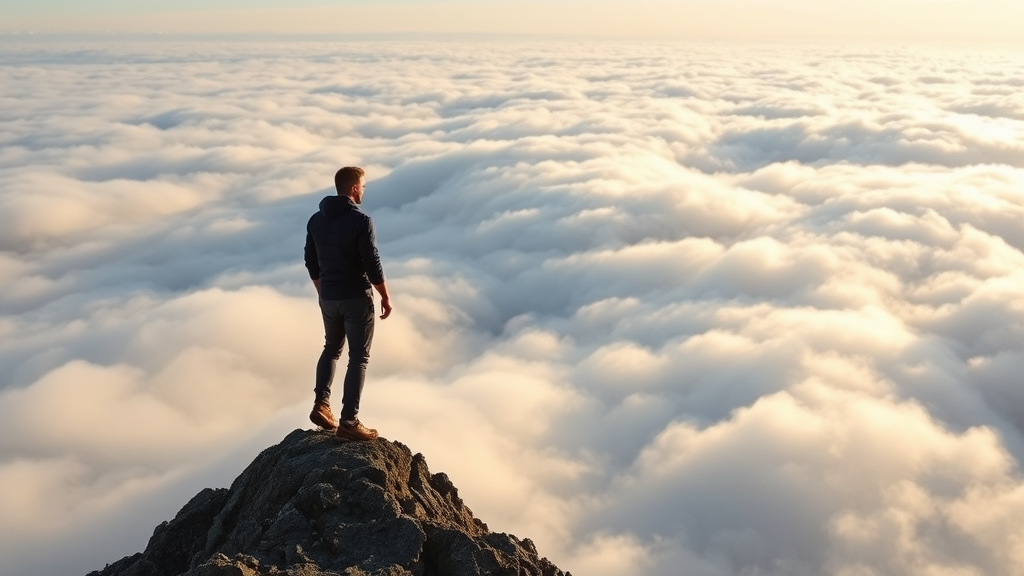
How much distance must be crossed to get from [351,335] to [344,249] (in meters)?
1.05

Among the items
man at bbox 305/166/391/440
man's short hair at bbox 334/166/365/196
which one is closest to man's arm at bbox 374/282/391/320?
man at bbox 305/166/391/440

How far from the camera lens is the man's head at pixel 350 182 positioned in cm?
799

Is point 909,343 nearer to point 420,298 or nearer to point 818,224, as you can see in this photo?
point 818,224

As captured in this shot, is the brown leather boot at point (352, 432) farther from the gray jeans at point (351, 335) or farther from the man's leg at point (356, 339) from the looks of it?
the man's leg at point (356, 339)

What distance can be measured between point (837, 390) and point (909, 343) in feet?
60.4

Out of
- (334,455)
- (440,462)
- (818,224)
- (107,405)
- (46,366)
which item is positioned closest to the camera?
(334,455)

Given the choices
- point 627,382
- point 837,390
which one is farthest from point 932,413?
point 627,382

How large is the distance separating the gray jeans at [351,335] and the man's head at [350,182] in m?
1.18

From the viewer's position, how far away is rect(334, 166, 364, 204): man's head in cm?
799

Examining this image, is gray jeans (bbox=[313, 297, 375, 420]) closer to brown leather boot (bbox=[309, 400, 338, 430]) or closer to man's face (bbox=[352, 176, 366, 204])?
brown leather boot (bbox=[309, 400, 338, 430])

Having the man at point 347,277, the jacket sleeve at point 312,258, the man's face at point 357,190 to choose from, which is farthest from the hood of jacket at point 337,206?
the jacket sleeve at point 312,258

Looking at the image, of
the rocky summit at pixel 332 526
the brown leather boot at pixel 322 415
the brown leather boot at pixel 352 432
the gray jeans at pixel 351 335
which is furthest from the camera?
the brown leather boot at pixel 322 415

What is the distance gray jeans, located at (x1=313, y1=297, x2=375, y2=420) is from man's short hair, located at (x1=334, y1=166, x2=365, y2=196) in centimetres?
121

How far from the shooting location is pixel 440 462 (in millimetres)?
70938
